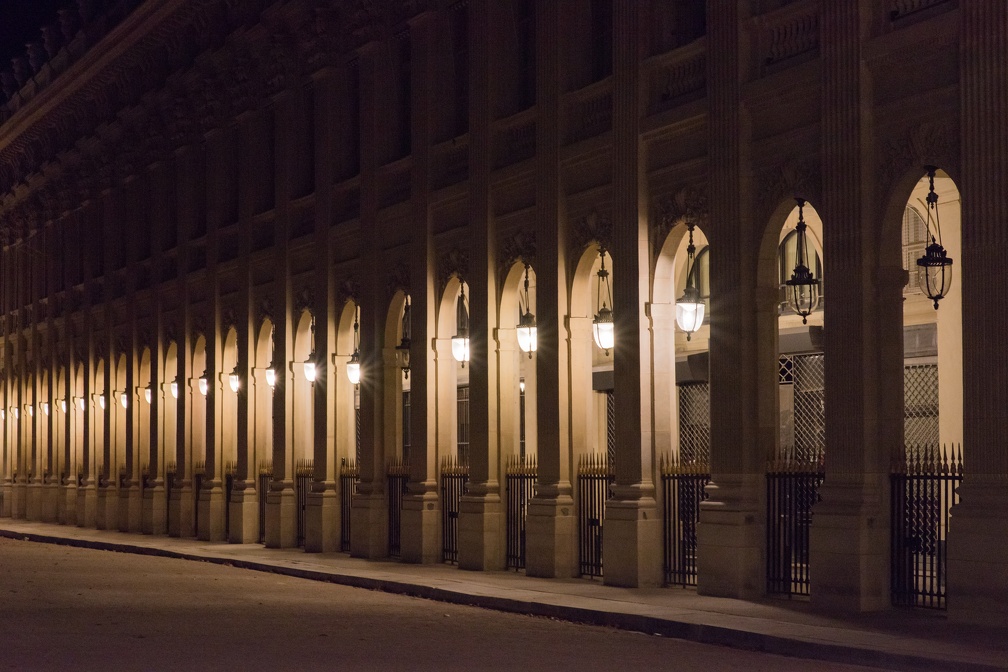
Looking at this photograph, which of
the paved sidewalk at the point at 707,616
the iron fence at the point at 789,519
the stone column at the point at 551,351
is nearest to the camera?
the paved sidewalk at the point at 707,616

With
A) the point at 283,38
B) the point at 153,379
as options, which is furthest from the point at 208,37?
the point at 153,379

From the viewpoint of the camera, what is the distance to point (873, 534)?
18.9 m

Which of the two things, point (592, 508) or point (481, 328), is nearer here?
point (592, 508)

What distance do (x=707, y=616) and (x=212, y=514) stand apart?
2311 cm

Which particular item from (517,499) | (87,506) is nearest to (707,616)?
(517,499)

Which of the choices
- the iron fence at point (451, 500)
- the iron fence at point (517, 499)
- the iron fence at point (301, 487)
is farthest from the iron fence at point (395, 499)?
the iron fence at point (301, 487)

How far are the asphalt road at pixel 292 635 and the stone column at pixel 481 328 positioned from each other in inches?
118

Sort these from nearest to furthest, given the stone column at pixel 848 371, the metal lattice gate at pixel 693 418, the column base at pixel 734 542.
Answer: the stone column at pixel 848 371 < the column base at pixel 734 542 < the metal lattice gate at pixel 693 418

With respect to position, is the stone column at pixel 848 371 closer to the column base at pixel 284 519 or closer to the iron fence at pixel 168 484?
the column base at pixel 284 519

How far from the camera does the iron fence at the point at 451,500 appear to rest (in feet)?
94.2

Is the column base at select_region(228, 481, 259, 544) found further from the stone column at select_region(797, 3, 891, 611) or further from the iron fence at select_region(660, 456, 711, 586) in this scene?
the stone column at select_region(797, 3, 891, 611)

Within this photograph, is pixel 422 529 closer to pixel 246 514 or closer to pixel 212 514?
pixel 246 514

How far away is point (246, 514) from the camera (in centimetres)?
3756

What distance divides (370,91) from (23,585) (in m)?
12.0
